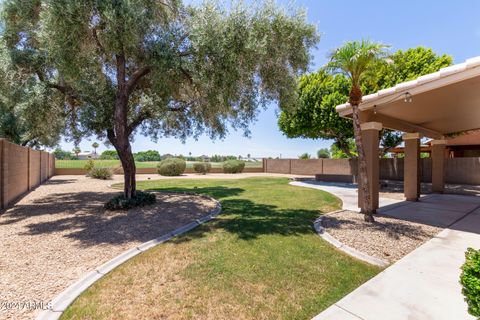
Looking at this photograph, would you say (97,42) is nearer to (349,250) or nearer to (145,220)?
(145,220)

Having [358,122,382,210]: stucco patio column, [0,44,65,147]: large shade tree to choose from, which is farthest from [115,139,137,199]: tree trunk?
[358,122,382,210]: stucco patio column

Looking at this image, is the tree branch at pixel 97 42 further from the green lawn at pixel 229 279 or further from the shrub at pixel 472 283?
the shrub at pixel 472 283

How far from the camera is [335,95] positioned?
54.2 ft

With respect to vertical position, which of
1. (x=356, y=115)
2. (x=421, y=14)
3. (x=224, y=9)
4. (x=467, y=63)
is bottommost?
(x=356, y=115)

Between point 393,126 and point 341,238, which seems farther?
point 393,126

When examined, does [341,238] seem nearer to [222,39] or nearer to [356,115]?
[356,115]

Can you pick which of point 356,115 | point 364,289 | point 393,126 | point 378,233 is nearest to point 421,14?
point 393,126

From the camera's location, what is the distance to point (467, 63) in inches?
225

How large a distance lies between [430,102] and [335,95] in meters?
8.57

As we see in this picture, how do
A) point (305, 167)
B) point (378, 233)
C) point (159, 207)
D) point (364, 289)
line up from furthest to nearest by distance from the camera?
point (305, 167) → point (159, 207) → point (378, 233) → point (364, 289)

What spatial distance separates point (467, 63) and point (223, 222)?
23.4ft

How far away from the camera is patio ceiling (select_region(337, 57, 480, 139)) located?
6193 mm

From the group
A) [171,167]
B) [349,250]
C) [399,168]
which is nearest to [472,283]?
[349,250]

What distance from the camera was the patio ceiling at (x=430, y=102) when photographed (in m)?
6.19
